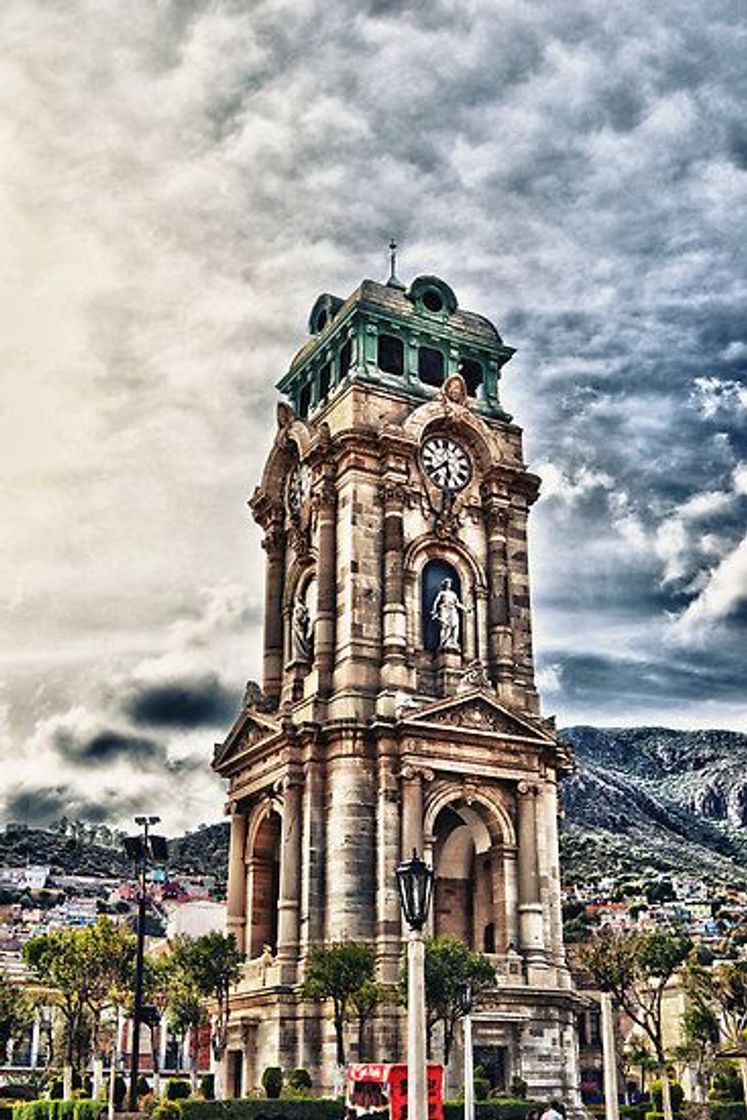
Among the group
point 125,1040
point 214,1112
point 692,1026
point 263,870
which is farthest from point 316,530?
point 125,1040

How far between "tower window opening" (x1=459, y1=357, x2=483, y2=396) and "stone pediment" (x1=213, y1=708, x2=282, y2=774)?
18.7 metres

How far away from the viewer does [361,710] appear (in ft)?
176

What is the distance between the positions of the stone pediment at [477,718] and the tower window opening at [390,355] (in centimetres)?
1640

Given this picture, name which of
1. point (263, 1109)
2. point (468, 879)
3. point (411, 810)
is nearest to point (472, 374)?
point (411, 810)

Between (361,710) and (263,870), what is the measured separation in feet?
31.3

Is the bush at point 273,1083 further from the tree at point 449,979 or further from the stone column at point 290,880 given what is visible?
the tree at point 449,979

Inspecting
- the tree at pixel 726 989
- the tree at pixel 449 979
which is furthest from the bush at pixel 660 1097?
the tree at pixel 449 979

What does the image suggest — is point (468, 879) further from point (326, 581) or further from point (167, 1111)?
point (167, 1111)

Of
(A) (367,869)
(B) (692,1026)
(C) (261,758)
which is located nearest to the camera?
(A) (367,869)

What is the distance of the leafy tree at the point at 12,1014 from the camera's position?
6700 centimetres

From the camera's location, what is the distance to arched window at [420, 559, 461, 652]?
189 ft

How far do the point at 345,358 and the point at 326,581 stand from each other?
11886mm

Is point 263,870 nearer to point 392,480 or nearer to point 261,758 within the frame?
point 261,758

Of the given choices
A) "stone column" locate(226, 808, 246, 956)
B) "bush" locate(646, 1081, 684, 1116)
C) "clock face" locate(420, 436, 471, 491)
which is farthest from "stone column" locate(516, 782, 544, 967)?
"clock face" locate(420, 436, 471, 491)
